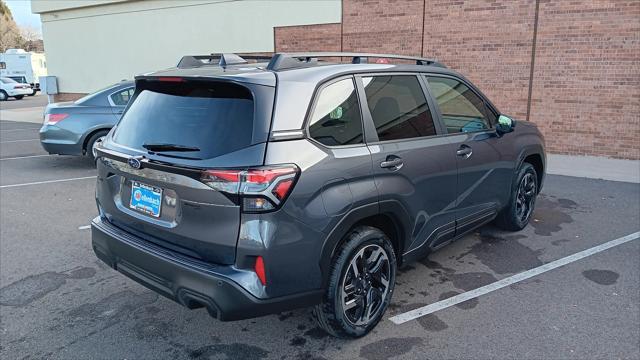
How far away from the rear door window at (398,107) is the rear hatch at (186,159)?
913 mm

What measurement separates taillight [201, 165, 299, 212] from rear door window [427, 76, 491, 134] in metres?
1.89

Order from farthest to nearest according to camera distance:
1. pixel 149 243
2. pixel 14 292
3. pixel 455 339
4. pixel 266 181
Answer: pixel 14 292 → pixel 455 339 → pixel 149 243 → pixel 266 181

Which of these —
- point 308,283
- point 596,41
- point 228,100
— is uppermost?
point 596,41

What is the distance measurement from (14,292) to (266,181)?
278 centimetres

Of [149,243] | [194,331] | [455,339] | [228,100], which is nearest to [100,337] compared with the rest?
[194,331]

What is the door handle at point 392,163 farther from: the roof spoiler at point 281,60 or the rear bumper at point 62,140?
the rear bumper at point 62,140

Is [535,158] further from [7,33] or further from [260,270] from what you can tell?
[7,33]

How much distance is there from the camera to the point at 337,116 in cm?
311

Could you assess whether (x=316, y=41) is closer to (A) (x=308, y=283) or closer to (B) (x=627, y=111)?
(B) (x=627, y=111)

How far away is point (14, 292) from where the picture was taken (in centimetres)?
402

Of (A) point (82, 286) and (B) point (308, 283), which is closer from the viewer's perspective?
(B) point (308, 283)

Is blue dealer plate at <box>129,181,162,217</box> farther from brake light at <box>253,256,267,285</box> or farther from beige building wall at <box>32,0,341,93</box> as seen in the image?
beige building wall at <box>32,0,341,93</box>

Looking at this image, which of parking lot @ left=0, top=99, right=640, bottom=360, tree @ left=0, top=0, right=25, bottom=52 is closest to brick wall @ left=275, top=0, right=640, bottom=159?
parking lot @ left=0, top=99, right=640, bottom=360

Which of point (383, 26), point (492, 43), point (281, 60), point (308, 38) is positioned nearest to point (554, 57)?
point (492, 43)
